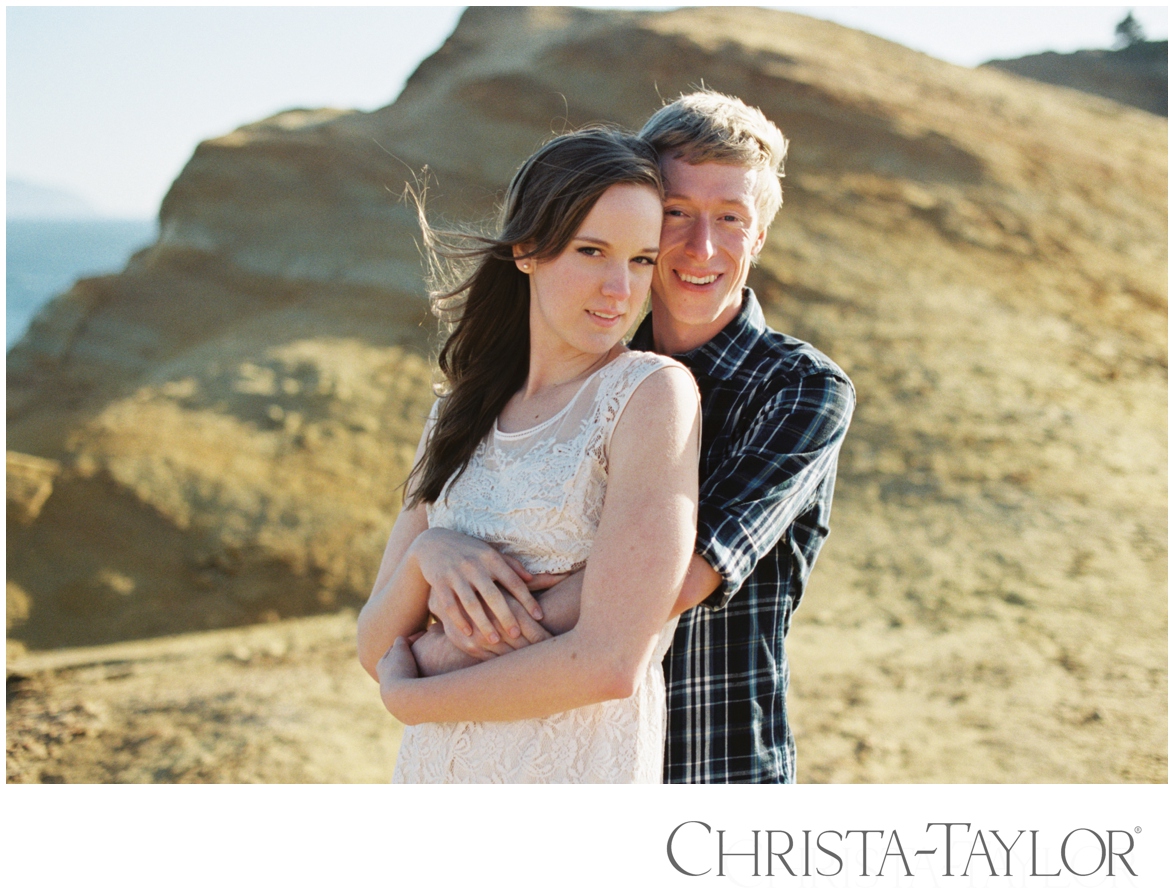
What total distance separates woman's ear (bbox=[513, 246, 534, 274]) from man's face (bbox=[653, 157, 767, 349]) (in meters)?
0.27

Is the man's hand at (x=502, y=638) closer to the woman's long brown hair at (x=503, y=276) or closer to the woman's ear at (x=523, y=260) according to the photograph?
the woman's long brown hair at (x=503, y=276)

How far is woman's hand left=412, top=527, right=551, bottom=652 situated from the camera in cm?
168

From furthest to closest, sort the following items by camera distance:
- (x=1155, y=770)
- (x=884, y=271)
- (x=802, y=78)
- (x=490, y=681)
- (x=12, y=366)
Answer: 1. (x=802, y=78)
2. (x=884, y=271)
3. (x=12, y=366)
4. (x=1155, y=770)
5. (x=490, y=681)

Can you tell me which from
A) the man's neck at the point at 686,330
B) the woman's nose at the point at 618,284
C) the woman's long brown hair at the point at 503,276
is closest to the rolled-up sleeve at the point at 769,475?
the man's neck at the point at 686,330

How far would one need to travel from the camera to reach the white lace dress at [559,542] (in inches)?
66.4

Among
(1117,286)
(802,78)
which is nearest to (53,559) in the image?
(802,78)

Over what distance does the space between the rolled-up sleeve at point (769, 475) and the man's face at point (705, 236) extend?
0.26 meters

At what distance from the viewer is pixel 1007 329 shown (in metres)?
9.98

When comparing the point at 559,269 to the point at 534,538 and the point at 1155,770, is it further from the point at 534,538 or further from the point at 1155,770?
the point at 1155,770

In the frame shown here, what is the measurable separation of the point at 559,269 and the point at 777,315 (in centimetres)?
835

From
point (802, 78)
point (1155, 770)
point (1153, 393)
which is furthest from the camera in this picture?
point (802, 78)

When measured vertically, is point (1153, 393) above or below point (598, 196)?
above

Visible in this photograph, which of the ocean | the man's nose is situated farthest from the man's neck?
the ocean

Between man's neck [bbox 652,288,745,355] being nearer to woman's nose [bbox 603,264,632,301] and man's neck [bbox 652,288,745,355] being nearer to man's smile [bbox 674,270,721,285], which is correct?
man's smile [bbox 674,270,721,285]
